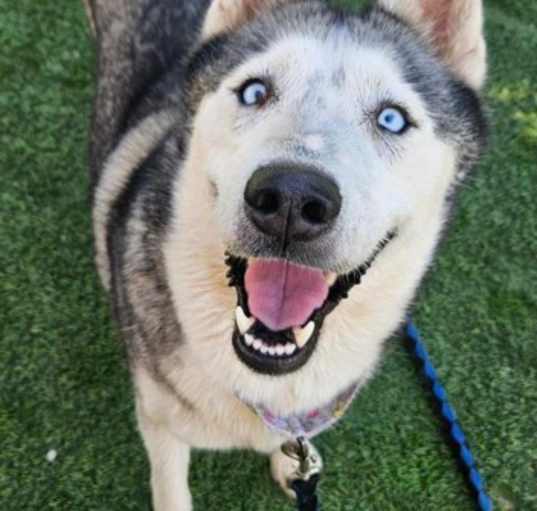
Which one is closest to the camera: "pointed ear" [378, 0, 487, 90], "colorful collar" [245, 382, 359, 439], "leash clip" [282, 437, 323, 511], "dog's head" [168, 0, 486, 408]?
"dog's head" [168, 0, 486, 408]

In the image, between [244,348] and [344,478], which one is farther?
[344,478]

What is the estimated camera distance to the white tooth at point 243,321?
2074 millimetres

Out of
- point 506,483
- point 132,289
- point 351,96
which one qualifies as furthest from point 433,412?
point 351,96

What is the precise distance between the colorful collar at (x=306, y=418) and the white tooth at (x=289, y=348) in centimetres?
40

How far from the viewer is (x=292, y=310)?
6.68ft

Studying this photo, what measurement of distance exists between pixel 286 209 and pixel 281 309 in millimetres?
403

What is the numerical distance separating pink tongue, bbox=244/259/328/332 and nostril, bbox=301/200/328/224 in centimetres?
31

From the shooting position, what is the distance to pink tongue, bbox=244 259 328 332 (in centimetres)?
204

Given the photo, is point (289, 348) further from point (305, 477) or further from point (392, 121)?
point (305, 477)

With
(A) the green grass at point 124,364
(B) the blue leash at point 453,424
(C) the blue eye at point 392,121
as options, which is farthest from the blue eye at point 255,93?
(A) the green grass at point 124,364

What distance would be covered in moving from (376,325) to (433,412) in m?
1.33

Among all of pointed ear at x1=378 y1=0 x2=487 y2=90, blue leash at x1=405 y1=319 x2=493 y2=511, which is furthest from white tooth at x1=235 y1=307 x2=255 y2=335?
blue leash at x1=405 y1=319 x2=493 y2=511

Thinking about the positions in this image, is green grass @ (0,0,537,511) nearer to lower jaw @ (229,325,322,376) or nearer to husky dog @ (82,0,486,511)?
husky dog @ (82,0,486,511)

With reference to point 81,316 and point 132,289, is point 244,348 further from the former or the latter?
point 81,316
